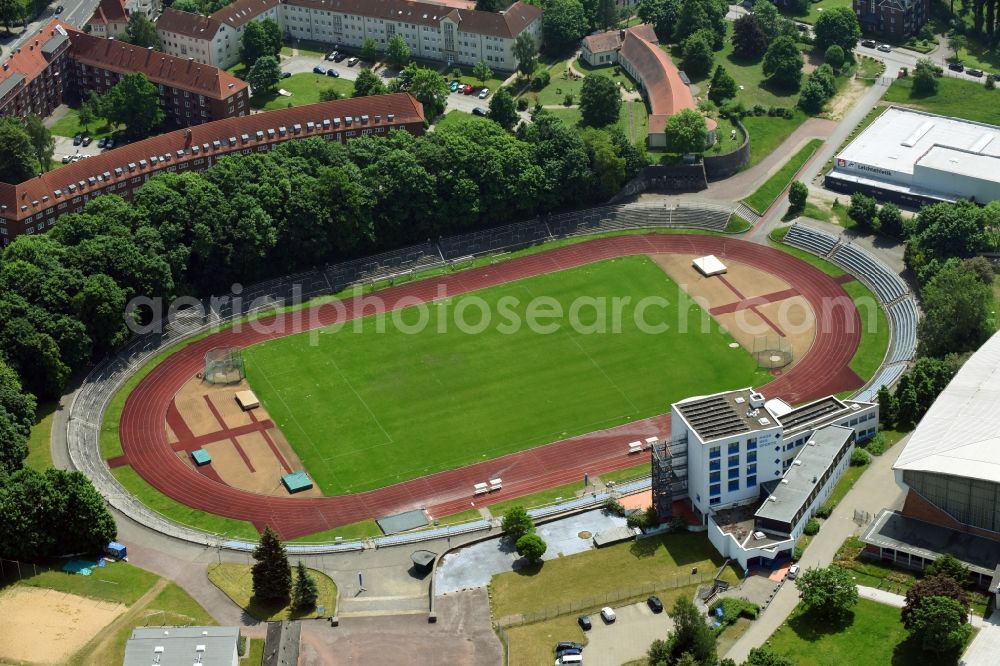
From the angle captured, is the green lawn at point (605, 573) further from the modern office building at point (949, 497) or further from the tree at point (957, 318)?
the tree at point (957, 318)

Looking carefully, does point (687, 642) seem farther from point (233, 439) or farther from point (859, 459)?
point (233, 439)

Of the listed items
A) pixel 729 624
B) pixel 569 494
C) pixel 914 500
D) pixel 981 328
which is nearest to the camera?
pixel 729 624

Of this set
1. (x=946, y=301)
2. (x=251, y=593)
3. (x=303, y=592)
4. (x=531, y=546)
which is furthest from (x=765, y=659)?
(x=946, y=301)

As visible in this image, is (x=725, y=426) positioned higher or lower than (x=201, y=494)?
higher

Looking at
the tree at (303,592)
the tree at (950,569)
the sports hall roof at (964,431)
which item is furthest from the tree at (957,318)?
the tree at (303,592)

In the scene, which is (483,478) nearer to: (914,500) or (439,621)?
(439,621)

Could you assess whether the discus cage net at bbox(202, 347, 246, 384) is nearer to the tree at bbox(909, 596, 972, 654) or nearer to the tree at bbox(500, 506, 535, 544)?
→ the tree at bbox(500, 506, 535, 544)

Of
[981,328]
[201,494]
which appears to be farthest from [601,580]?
[981,328]
